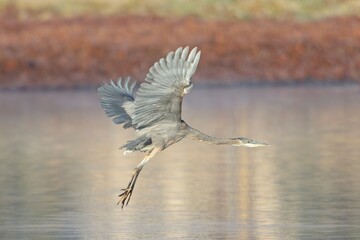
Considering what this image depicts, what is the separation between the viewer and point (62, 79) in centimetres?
2739

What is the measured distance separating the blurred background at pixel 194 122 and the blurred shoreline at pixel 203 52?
0.04 metres

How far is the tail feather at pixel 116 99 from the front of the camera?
1149 cm

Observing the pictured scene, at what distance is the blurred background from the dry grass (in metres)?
0.06

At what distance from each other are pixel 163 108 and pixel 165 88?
0.28m

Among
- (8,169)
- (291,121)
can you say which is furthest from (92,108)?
(8,169)

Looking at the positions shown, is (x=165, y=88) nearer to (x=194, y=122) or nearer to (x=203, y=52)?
(x=194, y=122)

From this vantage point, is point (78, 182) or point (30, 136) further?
point (30, 136)

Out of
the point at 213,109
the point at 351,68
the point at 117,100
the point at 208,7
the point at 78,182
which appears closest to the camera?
the point at 117,100

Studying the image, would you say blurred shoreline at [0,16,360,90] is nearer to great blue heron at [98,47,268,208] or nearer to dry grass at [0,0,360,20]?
dry grass at [0,0,360,20]

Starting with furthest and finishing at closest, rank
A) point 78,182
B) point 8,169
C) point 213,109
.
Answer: point 213,109 → point 8,169 → point 78,182

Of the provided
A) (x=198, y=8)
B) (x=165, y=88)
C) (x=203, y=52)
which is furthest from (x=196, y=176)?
(x=198, y=8)

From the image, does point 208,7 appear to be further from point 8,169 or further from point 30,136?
point 8,169

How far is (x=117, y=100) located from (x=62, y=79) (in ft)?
52.1

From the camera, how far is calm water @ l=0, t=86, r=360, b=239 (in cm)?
1076
